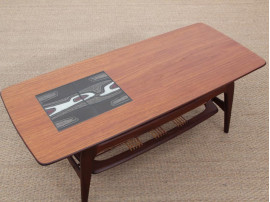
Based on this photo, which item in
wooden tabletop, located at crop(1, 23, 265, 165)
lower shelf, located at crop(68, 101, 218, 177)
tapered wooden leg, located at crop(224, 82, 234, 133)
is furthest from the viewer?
tapered wooden leg, located at crop(224, 82, 234, 133)

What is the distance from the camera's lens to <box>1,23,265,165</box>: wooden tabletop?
1.32m

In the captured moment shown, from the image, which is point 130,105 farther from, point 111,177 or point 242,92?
point 242,92

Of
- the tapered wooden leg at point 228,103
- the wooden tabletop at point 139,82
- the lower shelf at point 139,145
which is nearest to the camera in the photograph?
the wooden tabletop at point 139,82

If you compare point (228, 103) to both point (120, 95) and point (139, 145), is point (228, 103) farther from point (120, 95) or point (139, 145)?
point (120, 95)

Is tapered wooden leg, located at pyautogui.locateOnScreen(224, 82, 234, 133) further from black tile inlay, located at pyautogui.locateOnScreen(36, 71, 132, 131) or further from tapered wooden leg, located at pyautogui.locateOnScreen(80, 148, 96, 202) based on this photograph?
tapered wooden leg, located at pyautogui.locateOnScreen(80, 148, 96, 202)

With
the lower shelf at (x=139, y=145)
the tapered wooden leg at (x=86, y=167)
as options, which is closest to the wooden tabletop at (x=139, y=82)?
the tapered wooden leg at (x=86, y=167)

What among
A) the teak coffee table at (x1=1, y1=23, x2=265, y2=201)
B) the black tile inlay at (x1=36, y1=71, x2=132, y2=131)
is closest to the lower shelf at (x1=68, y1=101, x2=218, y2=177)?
the teak coffee table at (x1=1, y1=23, x2=265, y2=201)

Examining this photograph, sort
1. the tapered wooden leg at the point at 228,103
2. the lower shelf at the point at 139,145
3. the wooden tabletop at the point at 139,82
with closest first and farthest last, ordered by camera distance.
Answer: the wooden tabletop at the point at 139,82, the lower shelf at the point at 139,145, the tapered wooden leg at the point at 228,103

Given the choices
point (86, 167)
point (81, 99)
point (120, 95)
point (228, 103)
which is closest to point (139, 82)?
point (120, 95)

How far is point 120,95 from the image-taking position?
1.53 metres

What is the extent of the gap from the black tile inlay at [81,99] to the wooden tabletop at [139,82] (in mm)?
26

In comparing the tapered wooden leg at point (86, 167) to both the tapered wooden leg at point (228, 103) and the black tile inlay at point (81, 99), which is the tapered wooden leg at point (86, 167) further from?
the tapered wooden leg at point (228, 103)

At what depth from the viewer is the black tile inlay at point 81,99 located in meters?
1.42

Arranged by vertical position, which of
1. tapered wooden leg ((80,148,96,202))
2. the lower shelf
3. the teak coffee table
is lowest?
the lower shelf
